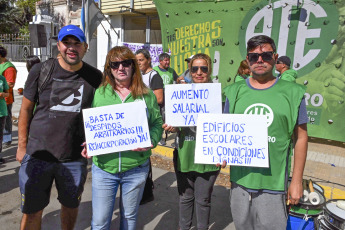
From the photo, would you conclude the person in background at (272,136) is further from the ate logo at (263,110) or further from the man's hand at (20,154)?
the man's hand at (20,154)

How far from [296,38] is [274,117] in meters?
4.87

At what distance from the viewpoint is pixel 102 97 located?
224 cm

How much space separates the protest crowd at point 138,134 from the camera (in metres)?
1.96

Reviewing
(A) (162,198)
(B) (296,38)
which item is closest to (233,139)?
(A) (162,198)

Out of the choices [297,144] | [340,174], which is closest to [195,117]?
[297,144]

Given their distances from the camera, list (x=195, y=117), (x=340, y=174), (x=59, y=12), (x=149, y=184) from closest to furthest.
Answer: (x=195, y=117)
(x=149, y=184)
(x=340, y=174)
(x=59, y=12)

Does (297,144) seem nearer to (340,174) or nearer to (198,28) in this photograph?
(340,174)

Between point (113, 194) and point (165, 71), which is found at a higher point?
point (165, 71)

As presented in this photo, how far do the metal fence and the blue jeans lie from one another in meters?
14.4

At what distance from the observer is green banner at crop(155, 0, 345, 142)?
567 centimetres

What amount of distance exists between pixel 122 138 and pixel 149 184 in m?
1.48

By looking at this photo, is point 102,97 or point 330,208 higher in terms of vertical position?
point 102,97

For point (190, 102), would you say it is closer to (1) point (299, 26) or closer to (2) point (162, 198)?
(2) point (162, 198)

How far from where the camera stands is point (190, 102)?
2572 millimetres
